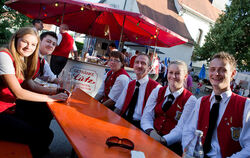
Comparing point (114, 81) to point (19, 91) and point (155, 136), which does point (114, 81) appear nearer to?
point (155, 136)

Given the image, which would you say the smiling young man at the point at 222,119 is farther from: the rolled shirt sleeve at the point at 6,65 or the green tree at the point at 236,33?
the green tree at the point at 236,33

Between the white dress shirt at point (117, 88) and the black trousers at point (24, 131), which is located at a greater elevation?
the white dress shirt at point (117, 88)

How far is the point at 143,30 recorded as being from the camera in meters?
8.65

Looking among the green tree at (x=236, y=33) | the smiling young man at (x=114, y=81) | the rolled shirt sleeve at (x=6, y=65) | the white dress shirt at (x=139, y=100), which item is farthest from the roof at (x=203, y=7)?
the rolled shirt sleeve at (x=6, y=65)

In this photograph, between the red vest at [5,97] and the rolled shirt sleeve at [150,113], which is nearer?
the red vest at [5,97]

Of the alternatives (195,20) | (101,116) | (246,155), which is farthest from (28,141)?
(195,20)

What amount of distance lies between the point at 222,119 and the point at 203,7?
28228 mm

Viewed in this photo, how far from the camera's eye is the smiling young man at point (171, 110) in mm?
2342

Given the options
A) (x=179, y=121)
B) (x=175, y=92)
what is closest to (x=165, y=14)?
(x=175, y=92)

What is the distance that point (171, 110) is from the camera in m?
2.49

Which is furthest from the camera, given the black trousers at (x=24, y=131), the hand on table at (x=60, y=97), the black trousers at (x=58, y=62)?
the black trousers at (x=58, y=62)

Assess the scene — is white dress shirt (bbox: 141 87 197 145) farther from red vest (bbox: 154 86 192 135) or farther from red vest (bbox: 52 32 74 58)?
red vest (bbox: 52 32 74 58)

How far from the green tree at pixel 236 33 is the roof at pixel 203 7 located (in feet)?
19.1

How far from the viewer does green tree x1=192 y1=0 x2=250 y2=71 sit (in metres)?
17.9
